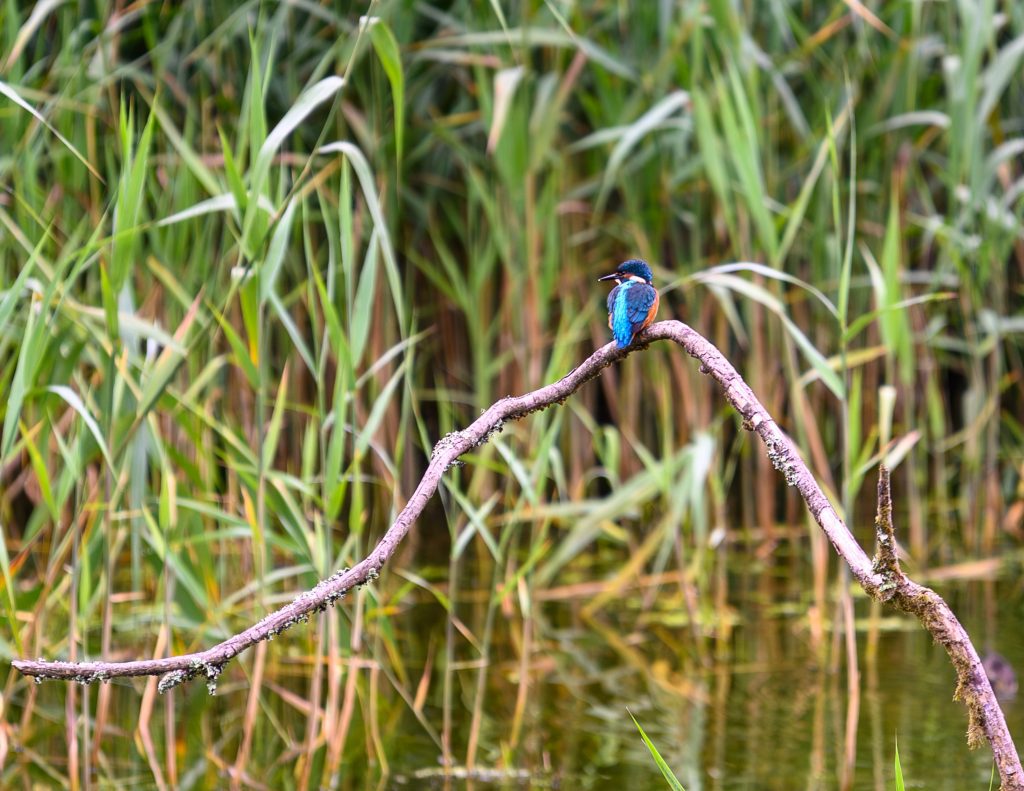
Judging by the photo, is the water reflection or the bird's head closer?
the bird's head

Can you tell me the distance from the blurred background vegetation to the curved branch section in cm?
97

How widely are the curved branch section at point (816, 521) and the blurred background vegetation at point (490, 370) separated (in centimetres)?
97

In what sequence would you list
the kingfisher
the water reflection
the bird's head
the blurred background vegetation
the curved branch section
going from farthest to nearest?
the water reflection → the blurred background vegetation → the bird's head → the kingfisher → the curved branch section

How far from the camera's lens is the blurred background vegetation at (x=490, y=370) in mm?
3129

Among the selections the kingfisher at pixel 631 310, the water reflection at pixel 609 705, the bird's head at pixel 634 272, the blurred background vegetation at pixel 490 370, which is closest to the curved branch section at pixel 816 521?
the kingfisher at pixel 631 310

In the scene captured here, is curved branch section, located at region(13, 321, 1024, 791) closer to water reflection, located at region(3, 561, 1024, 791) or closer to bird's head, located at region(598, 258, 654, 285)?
bird's head, located at region(598, 258, 654, 285)

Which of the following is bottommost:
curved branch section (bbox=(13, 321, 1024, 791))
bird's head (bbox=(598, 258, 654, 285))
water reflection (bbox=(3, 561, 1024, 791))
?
water reflection (bbox=(3, 561, 1024, 791))

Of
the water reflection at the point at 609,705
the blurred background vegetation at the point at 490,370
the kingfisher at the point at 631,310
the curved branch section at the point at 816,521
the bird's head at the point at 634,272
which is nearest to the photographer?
the curved branch section at the point at 816,521

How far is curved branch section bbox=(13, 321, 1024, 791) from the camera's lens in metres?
1.36

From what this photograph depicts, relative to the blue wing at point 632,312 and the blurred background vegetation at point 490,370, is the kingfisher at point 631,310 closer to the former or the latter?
the blue wing at point 632,312

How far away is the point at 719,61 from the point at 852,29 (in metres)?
0.88

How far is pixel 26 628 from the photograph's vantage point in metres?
3.47

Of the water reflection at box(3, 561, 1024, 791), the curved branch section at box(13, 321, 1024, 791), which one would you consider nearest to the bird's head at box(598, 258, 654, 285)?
the curved branch section at box(13, 321, 1024, 791)

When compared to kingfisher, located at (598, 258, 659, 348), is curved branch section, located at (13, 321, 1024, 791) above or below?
below
